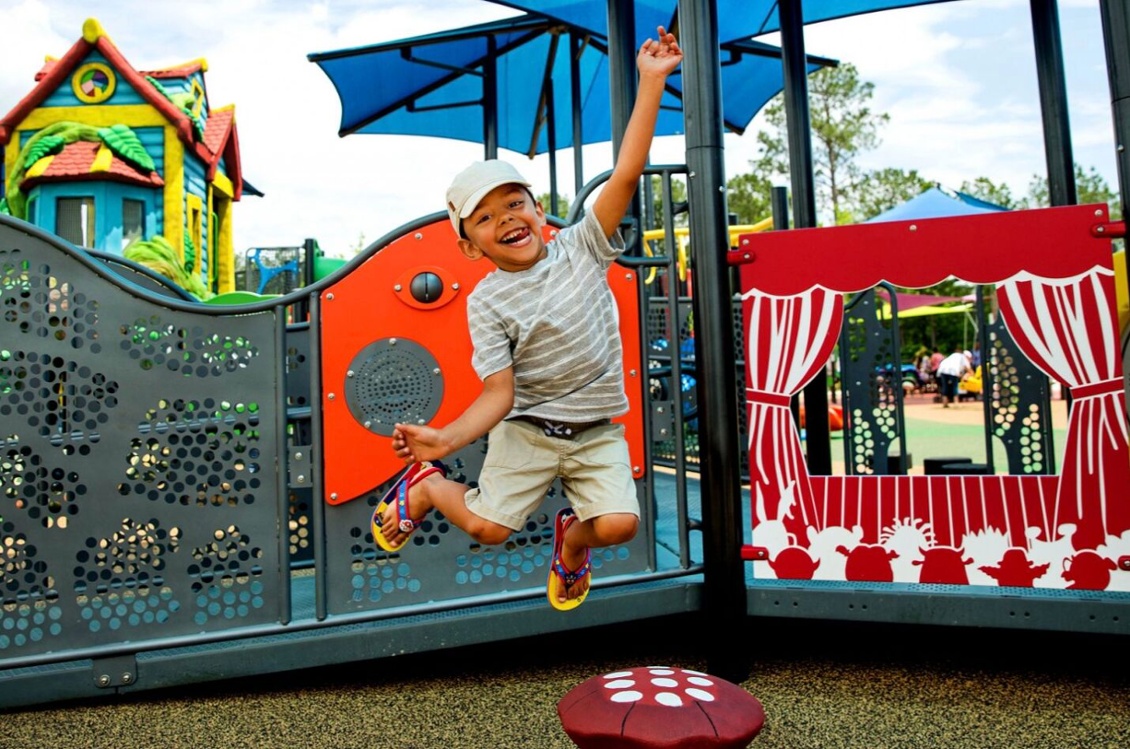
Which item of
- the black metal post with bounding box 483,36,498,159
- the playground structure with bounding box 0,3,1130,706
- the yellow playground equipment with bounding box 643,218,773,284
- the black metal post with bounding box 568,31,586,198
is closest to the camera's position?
the playground structure with bounding box 0,3,1130,706

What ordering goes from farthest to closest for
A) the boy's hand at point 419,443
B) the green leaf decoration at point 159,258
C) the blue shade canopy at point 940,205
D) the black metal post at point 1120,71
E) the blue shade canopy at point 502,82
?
1. the green leaf decoration at point 159,258
2. the blue shade canopy at point 940,205
3. the blue shade canopy at point 502,82
4. the black metal post at point 1120,71
5. the boy's hand at point 419,443

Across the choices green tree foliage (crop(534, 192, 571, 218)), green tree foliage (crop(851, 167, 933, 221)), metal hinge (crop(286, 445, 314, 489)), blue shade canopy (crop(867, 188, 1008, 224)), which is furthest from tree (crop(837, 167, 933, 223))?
→ metal hinge (crop(286, 445, 314, 489))

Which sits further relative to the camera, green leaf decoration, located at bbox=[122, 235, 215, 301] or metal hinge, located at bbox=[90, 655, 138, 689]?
green leaf decoration, located at bbox=[122, 235, 215, 301]

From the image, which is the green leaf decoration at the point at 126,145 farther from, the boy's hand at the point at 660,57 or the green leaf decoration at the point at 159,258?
the boy's hand at the point at 660,57

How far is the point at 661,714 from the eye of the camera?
1.89 m

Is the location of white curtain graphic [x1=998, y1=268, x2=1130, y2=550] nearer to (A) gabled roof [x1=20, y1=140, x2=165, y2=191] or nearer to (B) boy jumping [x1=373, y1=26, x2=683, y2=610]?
(B) boy jumping [x1=373, y1=26, x2=683, y2=610]

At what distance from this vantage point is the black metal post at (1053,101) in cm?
445

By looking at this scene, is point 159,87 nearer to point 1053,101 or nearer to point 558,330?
point 1053,101

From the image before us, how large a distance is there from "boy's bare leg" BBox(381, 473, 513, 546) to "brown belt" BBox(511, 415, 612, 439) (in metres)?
0.29

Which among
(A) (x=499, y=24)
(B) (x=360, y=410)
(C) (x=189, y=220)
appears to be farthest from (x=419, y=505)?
(C) (x=189, y=220)

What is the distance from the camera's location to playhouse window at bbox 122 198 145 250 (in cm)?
1584

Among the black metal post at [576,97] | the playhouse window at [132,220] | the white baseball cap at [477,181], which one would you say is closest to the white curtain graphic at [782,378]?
the white baseball cap at [477,181]

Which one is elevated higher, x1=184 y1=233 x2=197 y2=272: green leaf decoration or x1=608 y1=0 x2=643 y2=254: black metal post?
x1=184 y1=233 x2=197 y2=272: green leaf decoration

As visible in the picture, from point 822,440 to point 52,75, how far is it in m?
16.7
